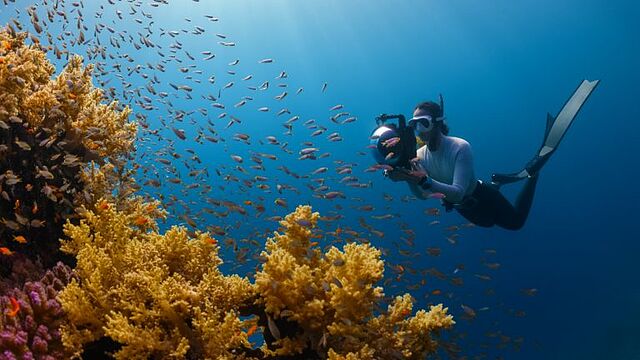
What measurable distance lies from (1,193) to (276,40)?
261 feet

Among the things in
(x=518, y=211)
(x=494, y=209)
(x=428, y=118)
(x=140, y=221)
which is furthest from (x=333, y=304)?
(x=518, y=211)

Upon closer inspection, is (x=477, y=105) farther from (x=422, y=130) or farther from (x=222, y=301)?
(x=222, y=301)

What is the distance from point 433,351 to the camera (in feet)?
12.2

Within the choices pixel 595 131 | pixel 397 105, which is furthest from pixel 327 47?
pixel 595 131

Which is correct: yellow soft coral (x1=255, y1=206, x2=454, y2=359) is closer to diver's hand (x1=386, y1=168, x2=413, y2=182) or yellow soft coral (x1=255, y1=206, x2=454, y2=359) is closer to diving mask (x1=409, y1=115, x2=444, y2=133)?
diver's hand (x1=386, y1=168, x2=413, y2=182)

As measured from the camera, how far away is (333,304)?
310 centimetres

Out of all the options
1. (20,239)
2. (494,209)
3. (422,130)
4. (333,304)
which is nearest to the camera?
(333,304)

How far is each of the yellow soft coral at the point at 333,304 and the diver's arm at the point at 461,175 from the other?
15.4 ft

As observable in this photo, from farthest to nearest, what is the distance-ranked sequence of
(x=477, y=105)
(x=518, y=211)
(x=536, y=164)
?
(x=477, y=105)
(x=518, y=211)
(x=536, y=164)

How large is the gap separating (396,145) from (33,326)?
5.67 m

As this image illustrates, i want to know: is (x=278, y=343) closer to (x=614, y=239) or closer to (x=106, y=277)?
(x=106, y=277)

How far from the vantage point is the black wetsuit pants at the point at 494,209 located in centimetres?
1041

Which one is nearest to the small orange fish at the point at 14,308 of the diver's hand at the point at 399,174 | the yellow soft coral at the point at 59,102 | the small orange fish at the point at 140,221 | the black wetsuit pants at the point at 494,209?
the small orange fish at the point at 140,221

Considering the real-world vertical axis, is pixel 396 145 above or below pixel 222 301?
above
